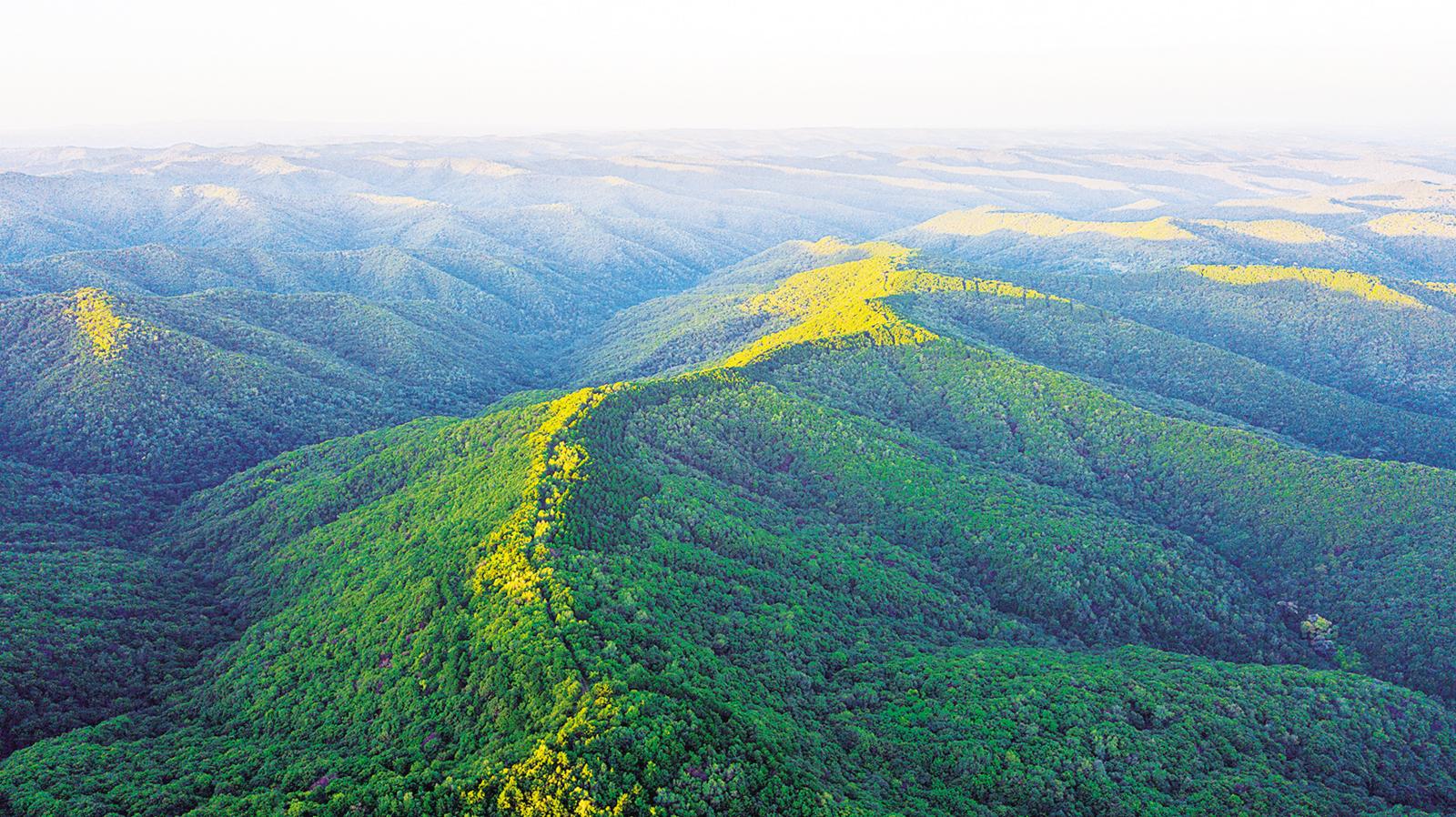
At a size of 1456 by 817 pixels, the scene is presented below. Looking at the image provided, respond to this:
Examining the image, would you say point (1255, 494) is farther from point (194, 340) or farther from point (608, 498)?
point (194, 340)

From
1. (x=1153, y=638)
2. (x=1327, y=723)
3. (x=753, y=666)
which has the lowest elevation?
(x=1153, y=638)

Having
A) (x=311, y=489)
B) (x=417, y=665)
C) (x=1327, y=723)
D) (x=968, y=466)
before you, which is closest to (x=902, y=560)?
(x=968, y=466)

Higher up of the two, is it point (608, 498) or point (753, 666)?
point (608, 498)

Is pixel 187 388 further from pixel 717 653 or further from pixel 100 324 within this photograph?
pixel 717 653

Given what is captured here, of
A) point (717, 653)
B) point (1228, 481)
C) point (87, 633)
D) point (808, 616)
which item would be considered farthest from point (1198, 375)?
point (87, 633)

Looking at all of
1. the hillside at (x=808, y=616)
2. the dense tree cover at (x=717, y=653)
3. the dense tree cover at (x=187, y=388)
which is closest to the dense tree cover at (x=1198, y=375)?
the hillside at (x=808, y=616)

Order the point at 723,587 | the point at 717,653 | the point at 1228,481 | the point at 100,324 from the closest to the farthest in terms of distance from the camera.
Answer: the point at 717,653 < the point at 723,587 < the point at 1228,481 < the point at 100,324
